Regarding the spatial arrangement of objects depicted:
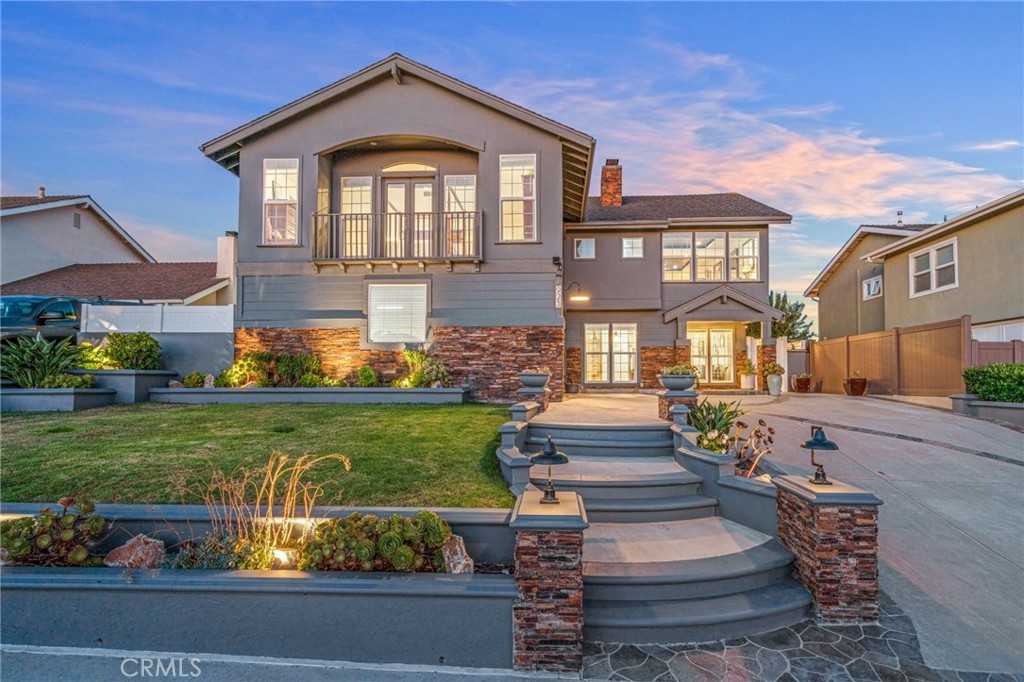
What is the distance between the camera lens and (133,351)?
11.2m

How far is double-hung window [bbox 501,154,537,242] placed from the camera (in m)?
12.5

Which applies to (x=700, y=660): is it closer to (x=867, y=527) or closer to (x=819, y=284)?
(x=867, y=527)

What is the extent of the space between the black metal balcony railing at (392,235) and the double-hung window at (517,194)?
2.79ft

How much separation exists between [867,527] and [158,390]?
1251 cm

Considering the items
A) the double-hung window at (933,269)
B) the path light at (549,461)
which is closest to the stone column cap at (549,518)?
the path light at (549,461)

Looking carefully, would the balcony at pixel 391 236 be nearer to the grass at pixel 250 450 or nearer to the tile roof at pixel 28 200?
the grass at pixel 250 450

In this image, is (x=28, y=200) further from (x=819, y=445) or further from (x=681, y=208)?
(x=819, y=445)

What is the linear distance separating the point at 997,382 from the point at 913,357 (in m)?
4.03

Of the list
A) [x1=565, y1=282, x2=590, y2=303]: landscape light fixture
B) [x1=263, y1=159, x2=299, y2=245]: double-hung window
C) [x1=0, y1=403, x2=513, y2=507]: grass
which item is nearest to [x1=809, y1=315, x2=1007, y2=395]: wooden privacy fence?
[x1=565, y1=282, x2=590, y2=303]: landscape light fixture

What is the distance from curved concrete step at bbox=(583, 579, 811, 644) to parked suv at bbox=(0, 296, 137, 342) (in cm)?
1366

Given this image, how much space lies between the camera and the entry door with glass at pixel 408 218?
12.8 metres

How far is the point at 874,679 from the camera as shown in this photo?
3477 mm

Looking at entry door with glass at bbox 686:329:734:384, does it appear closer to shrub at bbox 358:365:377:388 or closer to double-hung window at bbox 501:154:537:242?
double-hung window at bbox 501:154:537:242

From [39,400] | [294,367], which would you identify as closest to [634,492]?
[294,367]
